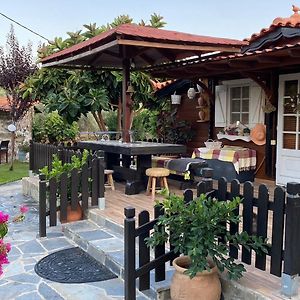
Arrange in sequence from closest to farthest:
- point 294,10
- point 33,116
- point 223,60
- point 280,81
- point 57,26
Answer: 1. point 223,60
2. point 280,81
3. point 294,10
4. point 33,116
5. point 57,26

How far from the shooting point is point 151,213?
17.4 ft

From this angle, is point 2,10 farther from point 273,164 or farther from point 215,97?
point 273,164

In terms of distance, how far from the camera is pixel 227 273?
3225 millimetres

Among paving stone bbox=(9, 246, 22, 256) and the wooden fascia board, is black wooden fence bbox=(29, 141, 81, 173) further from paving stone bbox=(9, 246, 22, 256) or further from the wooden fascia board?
paving stone bbox=(9, 246, 22, 256)

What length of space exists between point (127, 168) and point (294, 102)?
3249 mm

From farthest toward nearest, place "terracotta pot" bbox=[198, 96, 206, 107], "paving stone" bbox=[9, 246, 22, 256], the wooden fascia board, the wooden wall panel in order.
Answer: the wooden wall panel < "terracotta pot" bbox=[198, 96, 206, 107] < the wooden fascia board < "paving stone" bbox=[9, 246, 22, 256]

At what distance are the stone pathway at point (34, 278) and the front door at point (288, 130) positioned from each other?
13.7ft

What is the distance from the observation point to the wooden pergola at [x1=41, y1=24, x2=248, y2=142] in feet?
18.4

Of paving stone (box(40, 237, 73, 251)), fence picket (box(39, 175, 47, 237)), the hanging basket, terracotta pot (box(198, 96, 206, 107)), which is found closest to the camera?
paving stone (box(40, 237, 73, 251))

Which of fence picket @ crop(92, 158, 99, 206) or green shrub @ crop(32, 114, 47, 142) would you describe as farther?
green shrub @ crop(32, 114, 47, 142)

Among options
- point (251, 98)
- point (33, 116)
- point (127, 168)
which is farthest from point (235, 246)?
point (33, 116)

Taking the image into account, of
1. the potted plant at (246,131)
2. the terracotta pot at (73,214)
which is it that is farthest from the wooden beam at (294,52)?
the terracotta pot at (73,214)

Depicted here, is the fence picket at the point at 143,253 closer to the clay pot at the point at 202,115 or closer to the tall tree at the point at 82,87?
the clay pot at the point at 202,115

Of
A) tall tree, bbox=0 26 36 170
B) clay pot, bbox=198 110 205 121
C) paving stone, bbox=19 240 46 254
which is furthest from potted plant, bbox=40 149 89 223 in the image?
tall tree, bbox=0 26 36 170
